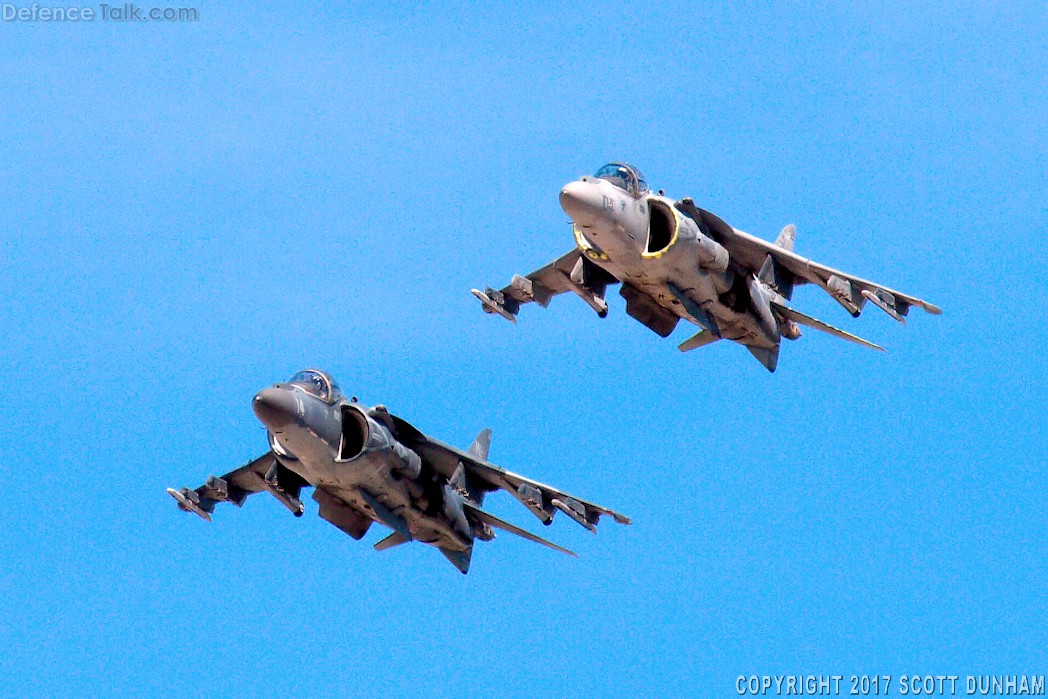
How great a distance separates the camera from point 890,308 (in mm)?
48156

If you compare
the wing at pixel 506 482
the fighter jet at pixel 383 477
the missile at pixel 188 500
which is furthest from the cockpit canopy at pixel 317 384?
the missile at pixel 188 500

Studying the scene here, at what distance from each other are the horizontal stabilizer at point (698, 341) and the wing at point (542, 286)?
119 inches

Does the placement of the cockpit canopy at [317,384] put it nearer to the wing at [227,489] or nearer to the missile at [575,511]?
the wing at [227,489]

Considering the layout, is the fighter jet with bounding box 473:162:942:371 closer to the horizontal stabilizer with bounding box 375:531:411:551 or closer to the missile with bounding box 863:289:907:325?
the missile with bounding box 863:289:907:325

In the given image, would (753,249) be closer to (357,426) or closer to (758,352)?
A: (758,352)

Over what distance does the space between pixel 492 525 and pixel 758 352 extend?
7.54 metres

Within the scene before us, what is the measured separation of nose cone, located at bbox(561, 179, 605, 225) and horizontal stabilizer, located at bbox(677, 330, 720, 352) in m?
7.32

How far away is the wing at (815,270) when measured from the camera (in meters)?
48.1

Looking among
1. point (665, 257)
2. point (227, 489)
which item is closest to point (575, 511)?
point (665, 257)

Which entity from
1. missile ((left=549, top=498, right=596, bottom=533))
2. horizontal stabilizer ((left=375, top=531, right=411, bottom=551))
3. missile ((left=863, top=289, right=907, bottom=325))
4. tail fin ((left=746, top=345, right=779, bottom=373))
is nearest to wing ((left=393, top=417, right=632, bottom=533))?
missile ((left=549, top=498, right=596, bottom=533))

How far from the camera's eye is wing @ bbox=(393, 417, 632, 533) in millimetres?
47312

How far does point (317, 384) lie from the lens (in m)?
46.1

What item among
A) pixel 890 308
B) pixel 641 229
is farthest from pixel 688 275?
pixel 890 308

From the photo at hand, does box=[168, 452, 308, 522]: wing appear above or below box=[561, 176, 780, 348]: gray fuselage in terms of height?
below
